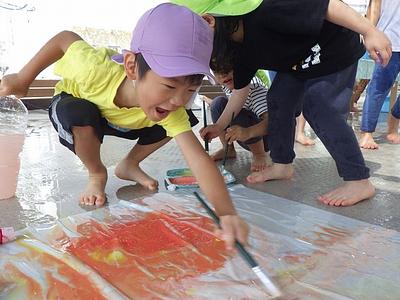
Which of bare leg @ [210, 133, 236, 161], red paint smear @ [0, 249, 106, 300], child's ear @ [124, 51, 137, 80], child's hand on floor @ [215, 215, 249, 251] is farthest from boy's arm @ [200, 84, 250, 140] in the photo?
red paint smear @ [0, 249, 106, 300]

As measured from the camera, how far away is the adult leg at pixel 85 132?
113 cm

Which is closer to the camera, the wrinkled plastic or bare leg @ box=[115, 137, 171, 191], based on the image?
the wrinkled plastic

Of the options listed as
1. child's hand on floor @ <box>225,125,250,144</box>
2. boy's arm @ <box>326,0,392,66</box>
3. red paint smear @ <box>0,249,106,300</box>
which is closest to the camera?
red paint smear @ <box>0,249,106,300</box>

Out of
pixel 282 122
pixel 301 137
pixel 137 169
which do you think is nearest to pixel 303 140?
pixel 301 137

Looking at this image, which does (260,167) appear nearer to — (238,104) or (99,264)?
(238,104)

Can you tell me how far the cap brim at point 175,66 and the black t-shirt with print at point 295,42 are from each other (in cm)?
39

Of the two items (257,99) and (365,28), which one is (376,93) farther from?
(365,28)

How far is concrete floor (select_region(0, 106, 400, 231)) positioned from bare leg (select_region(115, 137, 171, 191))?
0.02 m

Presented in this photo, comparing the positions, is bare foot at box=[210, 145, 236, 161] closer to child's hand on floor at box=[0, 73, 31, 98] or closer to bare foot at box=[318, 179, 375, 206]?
bare foot at box=[318, 179, 375, 206]

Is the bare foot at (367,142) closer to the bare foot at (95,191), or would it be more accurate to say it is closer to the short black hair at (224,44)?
the short black hair at (224,44)

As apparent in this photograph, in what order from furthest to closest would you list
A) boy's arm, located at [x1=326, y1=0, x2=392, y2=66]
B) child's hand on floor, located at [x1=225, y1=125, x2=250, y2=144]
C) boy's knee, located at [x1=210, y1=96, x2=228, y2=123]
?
1. boy's knee, located at [x1=210, y1=96, x2=228, y2=123]
2. child's hand on floor, located at [x1=225, y1=125, x2=250, y2=144]
3. boy's arm, located at [x1=326, y1=0, x2=392, y2=66]

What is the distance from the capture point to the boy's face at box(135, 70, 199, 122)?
2.69 feet

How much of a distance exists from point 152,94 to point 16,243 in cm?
41

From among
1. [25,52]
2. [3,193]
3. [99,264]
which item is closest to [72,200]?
[3,193]
